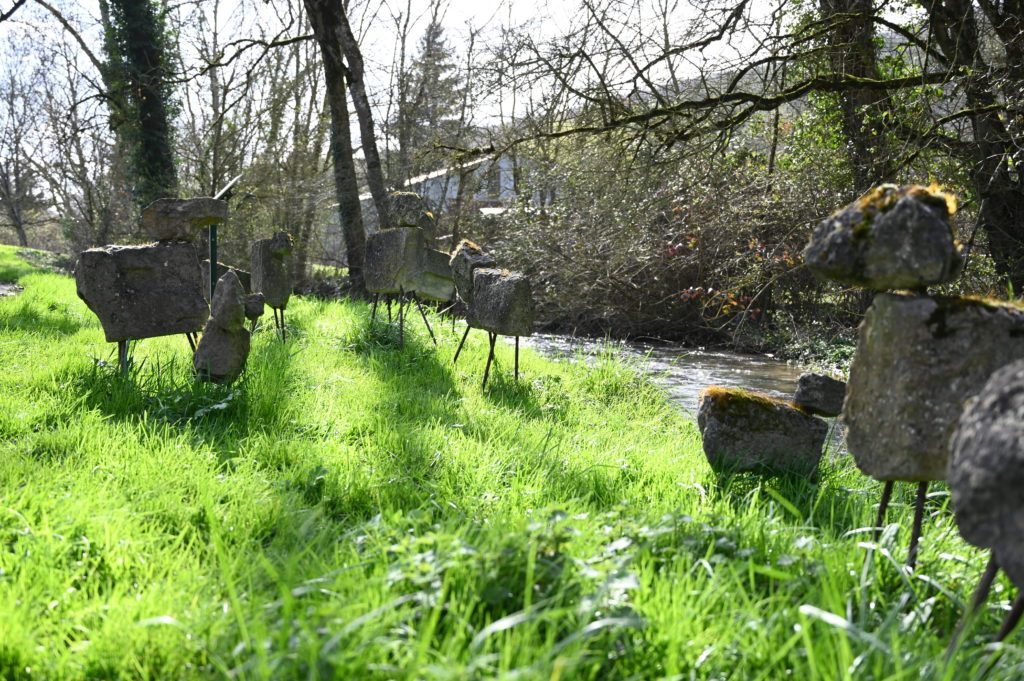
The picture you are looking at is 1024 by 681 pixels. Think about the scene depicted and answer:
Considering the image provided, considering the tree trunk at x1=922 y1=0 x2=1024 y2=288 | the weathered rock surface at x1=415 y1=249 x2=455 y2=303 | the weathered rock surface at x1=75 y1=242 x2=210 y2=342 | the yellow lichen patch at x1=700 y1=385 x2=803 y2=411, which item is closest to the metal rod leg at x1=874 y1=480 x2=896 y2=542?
the yellow lichen patch at x1=700 y1=385 x2=803 y2=411

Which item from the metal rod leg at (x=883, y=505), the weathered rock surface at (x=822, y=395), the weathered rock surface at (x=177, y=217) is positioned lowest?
the metal rod leg at (x=883, y=505)

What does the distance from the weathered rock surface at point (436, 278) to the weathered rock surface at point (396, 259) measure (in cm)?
41

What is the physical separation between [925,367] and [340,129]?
11955 mm

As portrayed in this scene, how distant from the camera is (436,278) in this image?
834 centimetres

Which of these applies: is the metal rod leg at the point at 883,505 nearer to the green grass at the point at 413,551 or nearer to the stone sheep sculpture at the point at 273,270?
the green grass at the point at 413,551

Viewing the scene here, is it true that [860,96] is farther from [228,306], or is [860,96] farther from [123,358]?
[123,358]

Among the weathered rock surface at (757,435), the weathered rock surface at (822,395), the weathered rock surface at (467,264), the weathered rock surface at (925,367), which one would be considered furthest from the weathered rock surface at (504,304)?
the weathered rock surface at (925,367)

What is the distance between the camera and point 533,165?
16.1 meters

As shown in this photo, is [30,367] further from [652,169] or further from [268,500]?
[652,169]

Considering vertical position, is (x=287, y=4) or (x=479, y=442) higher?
(x=287, y=4)

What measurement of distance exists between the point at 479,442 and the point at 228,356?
1958mm

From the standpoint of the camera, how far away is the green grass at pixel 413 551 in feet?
6.26

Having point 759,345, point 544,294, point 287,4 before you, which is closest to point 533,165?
point 544,294

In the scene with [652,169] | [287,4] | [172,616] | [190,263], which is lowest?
[172,616]
